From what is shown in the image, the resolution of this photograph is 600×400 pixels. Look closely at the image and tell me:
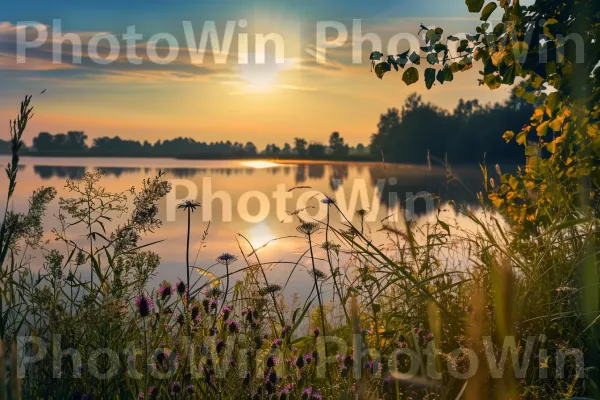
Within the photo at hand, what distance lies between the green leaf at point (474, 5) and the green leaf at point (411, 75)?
0.53 meters

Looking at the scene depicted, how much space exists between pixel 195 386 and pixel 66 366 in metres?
0.59

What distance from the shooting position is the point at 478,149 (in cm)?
3897

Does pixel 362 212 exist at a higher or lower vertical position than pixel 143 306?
higher

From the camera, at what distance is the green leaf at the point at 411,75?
4281mm

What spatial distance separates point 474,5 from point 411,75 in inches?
23.6

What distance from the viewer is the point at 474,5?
4.17 metres

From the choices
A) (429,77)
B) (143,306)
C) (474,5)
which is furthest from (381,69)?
(143,306)

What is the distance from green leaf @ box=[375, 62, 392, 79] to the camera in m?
4.32

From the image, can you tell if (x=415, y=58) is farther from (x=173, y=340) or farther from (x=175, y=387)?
(x=175, y=387)

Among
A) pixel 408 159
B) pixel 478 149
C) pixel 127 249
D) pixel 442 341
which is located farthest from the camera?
pixel 408 159

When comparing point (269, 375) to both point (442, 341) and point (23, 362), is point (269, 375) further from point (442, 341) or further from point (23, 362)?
point (442, 341)

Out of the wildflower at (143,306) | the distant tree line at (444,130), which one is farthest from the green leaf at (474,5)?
the distant tree line at (444,130)

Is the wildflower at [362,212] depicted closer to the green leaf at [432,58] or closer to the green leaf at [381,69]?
the green leaf at [381,69]

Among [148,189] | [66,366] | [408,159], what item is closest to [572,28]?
[148,189]
